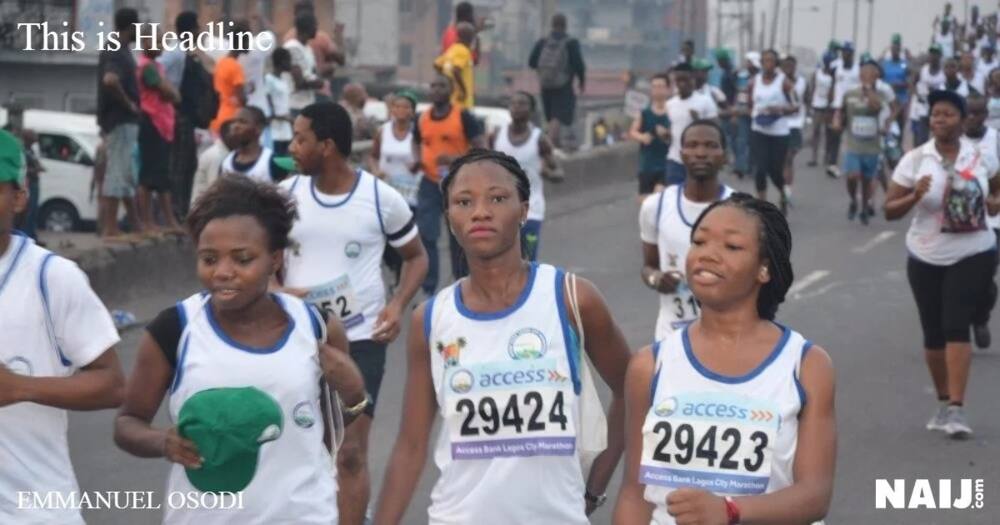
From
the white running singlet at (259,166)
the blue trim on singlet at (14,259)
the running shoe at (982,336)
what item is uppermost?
the blue trim on singlet at (14,259)

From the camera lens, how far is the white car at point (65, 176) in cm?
2166

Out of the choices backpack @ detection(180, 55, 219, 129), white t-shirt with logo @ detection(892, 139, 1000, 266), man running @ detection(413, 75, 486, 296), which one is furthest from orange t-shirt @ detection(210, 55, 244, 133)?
white t-shirt with logo @ detection(892, 139, 1000, 266)

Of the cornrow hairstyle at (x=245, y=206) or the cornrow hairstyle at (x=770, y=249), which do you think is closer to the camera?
the cornrow hairstyle at (x=770, y=249)

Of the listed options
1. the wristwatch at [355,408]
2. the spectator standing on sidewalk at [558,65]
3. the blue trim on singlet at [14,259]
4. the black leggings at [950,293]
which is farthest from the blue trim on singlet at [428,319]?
the spectator standing on sidewalk at [558,65]

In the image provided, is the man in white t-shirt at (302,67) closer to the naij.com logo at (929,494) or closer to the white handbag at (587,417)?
the naij.com logo at (929,494)

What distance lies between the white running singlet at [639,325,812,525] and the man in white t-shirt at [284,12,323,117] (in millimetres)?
13001

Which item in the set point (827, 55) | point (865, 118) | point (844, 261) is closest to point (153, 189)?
point (844, 261)

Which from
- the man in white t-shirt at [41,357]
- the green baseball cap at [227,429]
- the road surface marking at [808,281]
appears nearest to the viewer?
the green baseball cap at [227,429]

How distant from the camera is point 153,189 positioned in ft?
51.2

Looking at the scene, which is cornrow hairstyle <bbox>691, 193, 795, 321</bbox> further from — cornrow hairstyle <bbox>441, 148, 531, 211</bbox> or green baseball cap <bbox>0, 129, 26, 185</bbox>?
green baseball cap <bbox>0, 129, 26, 185</bbox>

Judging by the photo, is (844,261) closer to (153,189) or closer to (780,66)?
(153,189)

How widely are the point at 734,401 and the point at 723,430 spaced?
0.08 m

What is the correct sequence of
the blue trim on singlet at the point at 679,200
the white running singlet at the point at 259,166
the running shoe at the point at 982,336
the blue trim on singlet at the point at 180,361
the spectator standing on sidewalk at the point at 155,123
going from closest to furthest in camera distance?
the blue trim on singlet at the point at 180,361 → the blue trim on singlet at the point at 679,200 → the white running singlet at the point at 259,166 → the running shoe at the point at 982,336 → the spectator standing on sidewalk at the point at 155,123

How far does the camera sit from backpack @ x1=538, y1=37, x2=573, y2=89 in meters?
24.4
